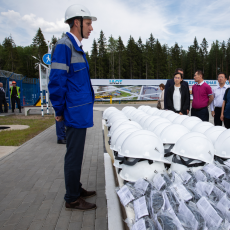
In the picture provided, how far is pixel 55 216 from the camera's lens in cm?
297

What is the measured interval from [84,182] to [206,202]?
2.65 m

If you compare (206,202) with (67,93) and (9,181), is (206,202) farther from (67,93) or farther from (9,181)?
(9,181)

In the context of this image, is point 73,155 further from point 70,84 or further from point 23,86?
point 23,86

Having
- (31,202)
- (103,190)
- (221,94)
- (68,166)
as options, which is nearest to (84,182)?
(103,190)

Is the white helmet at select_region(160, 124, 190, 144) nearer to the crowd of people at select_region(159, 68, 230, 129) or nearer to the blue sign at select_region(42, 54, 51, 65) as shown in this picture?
the crowd of people at select_region(159, 68, 230, 129)

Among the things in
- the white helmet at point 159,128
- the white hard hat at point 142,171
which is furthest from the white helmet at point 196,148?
the white helmet at point 159,128

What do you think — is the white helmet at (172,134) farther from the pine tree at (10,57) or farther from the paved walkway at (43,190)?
the pine tree at (10,57)

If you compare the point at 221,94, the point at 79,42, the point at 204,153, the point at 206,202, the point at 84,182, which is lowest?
the point at 84,182

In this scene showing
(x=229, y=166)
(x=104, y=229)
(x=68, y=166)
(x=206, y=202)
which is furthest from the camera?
(x=68, y=166)

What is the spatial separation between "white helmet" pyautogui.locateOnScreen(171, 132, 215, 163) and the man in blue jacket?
126cm

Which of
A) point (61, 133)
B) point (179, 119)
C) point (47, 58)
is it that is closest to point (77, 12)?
point (179, 119)

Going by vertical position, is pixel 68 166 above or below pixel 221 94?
below

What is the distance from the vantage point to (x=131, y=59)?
76250 mm

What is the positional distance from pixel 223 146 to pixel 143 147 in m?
1.07
